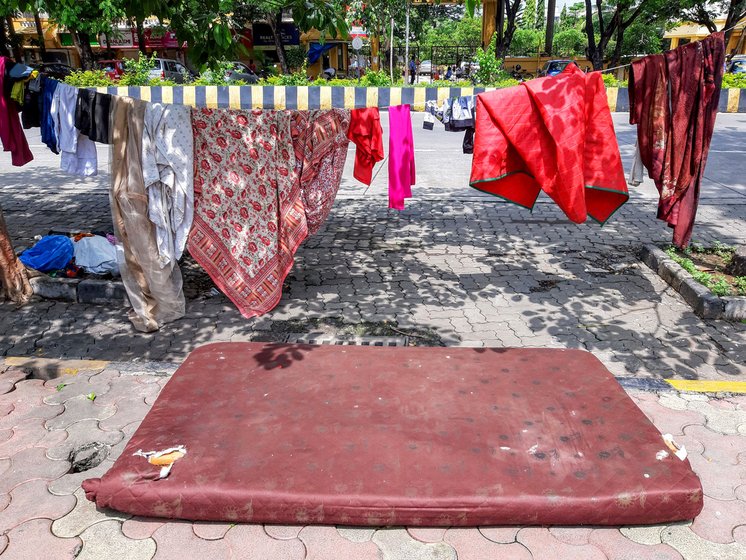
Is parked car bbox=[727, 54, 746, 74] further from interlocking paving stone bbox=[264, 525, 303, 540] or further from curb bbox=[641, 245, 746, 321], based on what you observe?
interlocking paving stone bbox=[264, 525, 303, 540]

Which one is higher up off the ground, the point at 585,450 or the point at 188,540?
the point at 585,450

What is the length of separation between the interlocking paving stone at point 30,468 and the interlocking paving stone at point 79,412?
29 cm

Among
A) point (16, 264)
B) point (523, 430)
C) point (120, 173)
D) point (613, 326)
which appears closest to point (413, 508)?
point (523, 430)

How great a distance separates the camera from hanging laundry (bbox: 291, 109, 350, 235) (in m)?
Result: 5.09

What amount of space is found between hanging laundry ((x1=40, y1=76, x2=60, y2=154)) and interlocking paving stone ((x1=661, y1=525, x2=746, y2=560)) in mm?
5330

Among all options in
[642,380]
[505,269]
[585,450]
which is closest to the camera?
[585,450]

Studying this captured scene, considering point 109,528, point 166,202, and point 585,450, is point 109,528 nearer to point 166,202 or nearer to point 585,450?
point 585,450

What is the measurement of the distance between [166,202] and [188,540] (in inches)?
117

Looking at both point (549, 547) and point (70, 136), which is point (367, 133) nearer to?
point (70, 136)

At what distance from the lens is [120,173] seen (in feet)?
16.3

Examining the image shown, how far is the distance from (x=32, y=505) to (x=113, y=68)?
2515 centimetres

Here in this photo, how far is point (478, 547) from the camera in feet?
9.27

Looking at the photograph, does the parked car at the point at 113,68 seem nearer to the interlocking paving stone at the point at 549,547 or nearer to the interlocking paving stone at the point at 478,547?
the interlocking paving stone at the point at 478,547

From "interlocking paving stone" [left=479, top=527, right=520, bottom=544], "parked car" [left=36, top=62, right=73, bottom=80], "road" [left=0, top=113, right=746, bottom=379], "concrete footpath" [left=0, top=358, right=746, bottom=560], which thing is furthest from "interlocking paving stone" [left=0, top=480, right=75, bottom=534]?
"parked car" [left=36, top=62, right=73, bottom=80]
